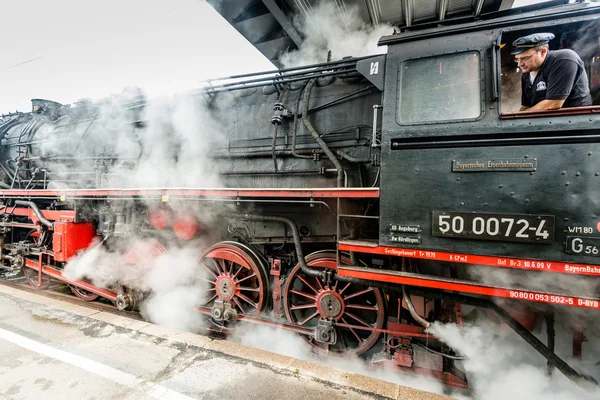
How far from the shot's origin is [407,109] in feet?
7.25

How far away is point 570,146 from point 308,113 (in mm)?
2293

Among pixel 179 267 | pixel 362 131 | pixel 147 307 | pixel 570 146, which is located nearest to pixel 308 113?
pixel 362 131

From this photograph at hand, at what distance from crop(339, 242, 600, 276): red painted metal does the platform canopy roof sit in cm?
326

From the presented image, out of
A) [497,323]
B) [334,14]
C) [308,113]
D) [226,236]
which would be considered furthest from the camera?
[334,14]

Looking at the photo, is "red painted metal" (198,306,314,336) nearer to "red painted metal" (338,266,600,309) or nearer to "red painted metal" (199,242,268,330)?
"red painted metal" (199,242,268,330)

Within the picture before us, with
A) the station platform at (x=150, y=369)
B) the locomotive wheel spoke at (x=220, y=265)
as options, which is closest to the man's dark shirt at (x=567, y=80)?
the station platform at (x=150, y=369)

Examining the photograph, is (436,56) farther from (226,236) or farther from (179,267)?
(179,267)

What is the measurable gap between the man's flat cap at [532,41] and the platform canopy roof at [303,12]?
220 cm

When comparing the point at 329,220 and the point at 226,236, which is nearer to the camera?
the point at 329,220

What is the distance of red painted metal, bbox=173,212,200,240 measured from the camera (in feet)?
11.6

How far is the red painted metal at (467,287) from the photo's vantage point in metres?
1.73

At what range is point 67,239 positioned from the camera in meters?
4.04

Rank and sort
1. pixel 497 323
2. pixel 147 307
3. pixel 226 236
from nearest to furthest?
pixel 497 323 → pixel 226 236 → pixel 147 307

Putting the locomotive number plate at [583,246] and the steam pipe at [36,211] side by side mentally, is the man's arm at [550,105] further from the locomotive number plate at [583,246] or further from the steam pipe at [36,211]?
the steam pipe at [36,211]
